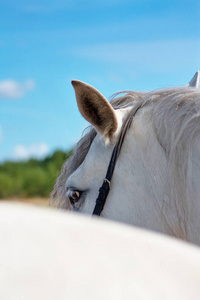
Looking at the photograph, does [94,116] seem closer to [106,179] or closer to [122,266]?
[106,179]

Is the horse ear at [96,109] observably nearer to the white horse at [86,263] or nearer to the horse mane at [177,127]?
the horse mane at [177,127]

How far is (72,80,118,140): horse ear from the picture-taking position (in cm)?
188

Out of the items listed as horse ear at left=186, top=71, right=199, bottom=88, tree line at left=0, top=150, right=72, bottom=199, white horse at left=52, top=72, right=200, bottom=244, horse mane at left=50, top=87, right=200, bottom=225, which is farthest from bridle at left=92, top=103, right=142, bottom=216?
tree line at left=0, top=150, right=72, bottom=199

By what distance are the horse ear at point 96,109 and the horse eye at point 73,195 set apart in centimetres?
33

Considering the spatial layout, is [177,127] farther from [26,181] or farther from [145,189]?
[26,181]

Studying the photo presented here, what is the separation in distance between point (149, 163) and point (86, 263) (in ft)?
4.65

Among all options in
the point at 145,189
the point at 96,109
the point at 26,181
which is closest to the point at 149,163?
the point at 145,189

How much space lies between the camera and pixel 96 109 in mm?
1918

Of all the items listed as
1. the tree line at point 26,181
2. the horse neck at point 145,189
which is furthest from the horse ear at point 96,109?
the tree line at point 26,181

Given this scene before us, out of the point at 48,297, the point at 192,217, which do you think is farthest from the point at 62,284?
the point at 192,217

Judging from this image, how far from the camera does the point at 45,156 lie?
104 ft

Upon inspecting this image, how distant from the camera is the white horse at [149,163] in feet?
5.67

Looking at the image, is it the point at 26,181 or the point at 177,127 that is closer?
the point at 177,127

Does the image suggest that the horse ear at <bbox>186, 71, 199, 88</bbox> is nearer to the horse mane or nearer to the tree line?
the horse mane
